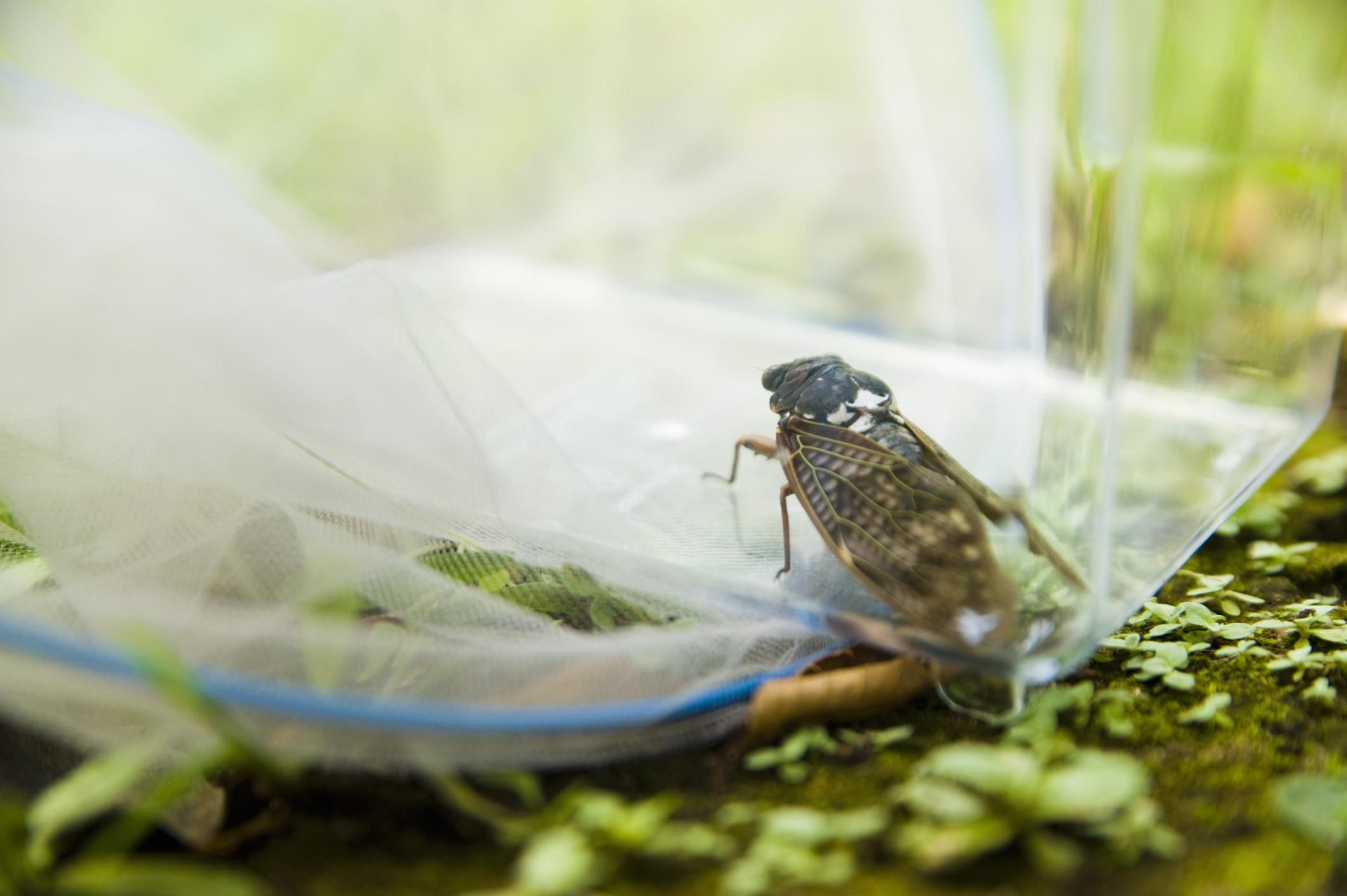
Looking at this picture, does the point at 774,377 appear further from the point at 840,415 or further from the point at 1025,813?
the point at 1025,813

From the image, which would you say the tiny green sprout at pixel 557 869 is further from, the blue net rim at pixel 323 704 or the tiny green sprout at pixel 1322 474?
the tiny green sprout at pixel 1322 474

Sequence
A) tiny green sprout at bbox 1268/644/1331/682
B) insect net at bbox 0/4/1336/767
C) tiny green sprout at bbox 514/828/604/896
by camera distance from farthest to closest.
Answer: tiny green sprout at bbox 1268/644/1331/682 < insect net at bbox 0/4/1336/767 < tiny green sprout at bbox 514/828/604/896

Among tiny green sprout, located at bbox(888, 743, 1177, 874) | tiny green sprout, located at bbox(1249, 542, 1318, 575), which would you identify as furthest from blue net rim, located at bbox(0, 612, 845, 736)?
tiny green sprout, located at bbox(1249, 542, 1318, 575)

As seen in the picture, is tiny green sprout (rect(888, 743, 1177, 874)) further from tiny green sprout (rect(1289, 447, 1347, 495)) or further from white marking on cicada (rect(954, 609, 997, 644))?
tiny green sprout (rect(1289, 447, 1347, 495))

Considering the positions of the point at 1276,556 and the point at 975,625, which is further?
the point at 1276,556

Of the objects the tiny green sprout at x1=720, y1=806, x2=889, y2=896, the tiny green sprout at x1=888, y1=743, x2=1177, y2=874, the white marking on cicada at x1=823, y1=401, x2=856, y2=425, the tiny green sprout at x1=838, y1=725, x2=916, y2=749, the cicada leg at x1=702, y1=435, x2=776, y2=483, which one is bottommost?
the tiny green sprout at x1=838, y1=725, x2=916, y2=749

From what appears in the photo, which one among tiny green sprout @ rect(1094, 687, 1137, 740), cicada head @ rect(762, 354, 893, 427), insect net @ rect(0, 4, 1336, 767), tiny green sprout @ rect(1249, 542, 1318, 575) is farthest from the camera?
Result: tiny green sprout @ rect(1249, 542, 1318, 575)

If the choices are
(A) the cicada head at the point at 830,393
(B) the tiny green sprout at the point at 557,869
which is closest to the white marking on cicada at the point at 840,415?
(A) the cicada head at the point at 830,393

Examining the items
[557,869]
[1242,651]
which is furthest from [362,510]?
[1242,651]
